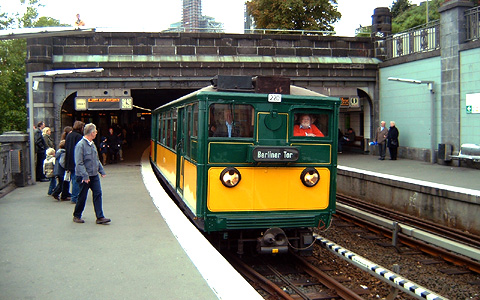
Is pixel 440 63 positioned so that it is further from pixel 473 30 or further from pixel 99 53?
pixel 99 53

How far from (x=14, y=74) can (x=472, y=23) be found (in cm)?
3963

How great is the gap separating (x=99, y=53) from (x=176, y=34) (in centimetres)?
306

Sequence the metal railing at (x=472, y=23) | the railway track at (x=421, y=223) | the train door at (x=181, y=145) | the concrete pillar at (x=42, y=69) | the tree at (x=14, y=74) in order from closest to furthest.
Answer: the train door at (x=181, y=145) → the railway track at (x=421, y=223) → the metal railing at (x=472, y=23) → the concrete pillar at (x=42, y=69) → the tree at (x=14, y=74)

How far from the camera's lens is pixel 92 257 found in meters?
5.63

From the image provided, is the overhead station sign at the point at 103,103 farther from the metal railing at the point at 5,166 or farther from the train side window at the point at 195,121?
the train side window at the point at 195,121

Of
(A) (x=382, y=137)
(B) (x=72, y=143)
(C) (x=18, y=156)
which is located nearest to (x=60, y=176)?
(B) (x=72, y=143)

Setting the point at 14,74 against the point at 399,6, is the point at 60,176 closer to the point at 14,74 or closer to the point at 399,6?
the point at 14,74

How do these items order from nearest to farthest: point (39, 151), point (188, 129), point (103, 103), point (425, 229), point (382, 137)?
1. point (188, 129)
2. point (425, 229)
3. point (39, 151)
4. point (103, 103)
5. point (382, 137)

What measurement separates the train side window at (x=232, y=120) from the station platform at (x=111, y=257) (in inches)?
59.9

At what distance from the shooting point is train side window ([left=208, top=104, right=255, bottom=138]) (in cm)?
681

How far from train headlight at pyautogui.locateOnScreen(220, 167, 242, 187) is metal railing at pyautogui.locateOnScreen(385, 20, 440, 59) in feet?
43.3

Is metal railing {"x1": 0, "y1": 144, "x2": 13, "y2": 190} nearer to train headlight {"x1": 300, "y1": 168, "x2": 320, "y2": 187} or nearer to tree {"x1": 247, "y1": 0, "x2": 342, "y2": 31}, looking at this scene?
train headlight {"x1": 300, "y1": 168, "x2": 320, "y2": 187}

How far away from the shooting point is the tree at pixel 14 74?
39.2m

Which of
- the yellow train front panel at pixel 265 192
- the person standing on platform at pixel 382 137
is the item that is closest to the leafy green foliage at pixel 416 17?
the person standing on platform at pixel 382 137
